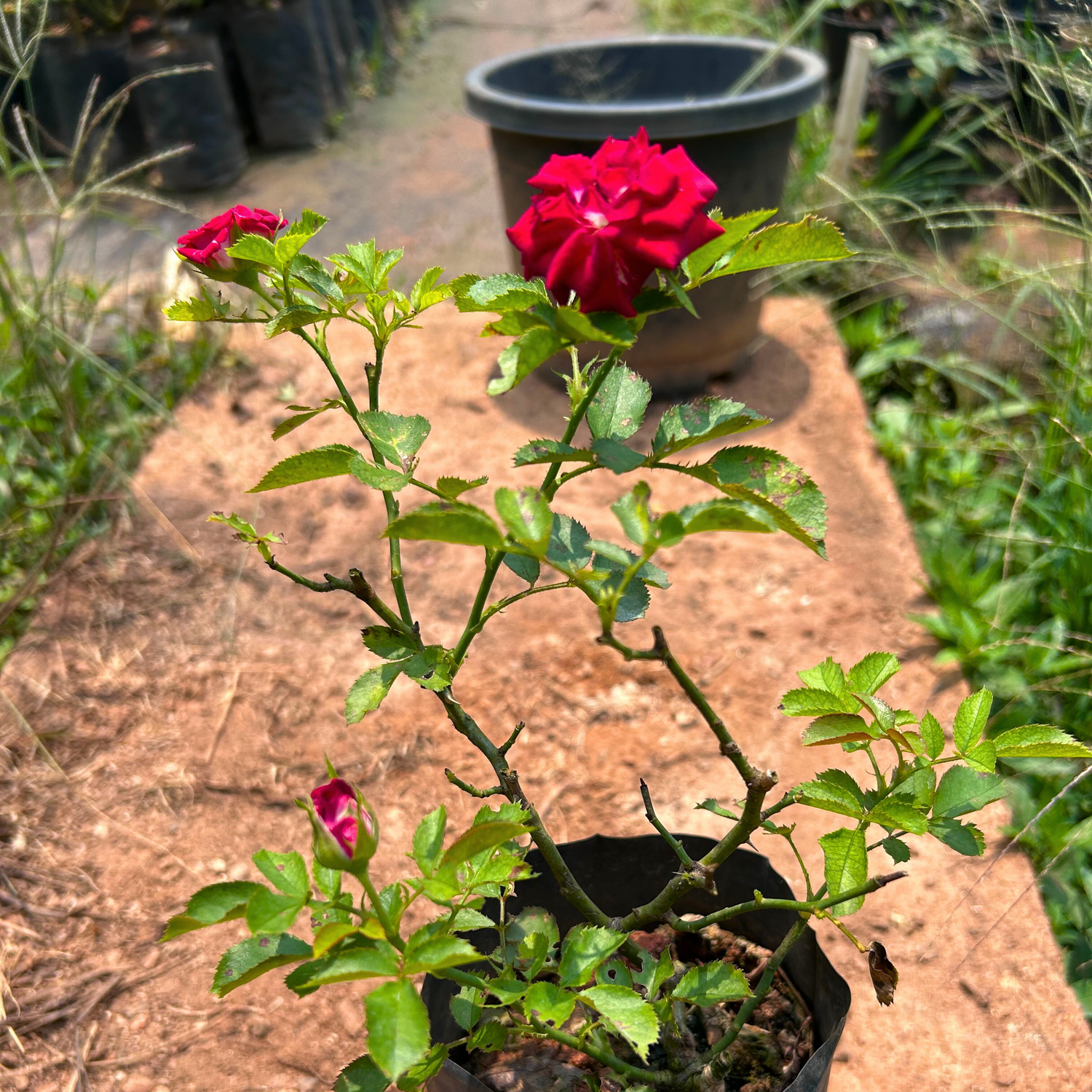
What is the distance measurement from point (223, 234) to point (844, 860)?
72 cm

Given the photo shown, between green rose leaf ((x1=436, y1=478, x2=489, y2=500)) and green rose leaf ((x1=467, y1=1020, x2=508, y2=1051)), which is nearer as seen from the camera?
green rose leaf ((x1=436, y1=478, x2=489, y2=500))

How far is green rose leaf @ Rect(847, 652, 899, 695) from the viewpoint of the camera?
0.83 metres

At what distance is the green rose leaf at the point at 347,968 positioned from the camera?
0.61 metres

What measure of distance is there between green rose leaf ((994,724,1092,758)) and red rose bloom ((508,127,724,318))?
47 centimetres

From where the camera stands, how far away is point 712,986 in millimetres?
865

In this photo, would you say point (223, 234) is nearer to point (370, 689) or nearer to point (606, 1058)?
point (370, 689)

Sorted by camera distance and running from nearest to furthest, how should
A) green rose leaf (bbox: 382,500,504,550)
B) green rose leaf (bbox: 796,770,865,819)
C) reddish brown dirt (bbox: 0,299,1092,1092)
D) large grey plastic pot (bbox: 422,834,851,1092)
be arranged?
green rose leaf (bbox: 382,500,504,550) → green rose leaf (bbox: 796,770,865,819) → large grey plastic pot (bbox: 422,834,851,1092) → reddish brown dirt (bbox: 0,299,1092,1092)

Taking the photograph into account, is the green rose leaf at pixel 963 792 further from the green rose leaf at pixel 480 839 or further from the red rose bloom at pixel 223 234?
the red rose bloom at pixel 223 234

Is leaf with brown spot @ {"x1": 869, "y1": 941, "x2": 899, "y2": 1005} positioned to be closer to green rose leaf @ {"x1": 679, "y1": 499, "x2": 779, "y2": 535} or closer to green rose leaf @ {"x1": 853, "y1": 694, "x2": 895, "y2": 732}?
green rose leaf @ {"x1": 853, "y1": 694, "x2": 895, "y2": 732}

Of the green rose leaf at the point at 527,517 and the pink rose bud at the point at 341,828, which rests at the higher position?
the green rose leaf at the point at 527,517

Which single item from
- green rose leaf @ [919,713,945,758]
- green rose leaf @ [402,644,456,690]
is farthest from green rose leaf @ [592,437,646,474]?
green rose leaf @ [919,713,945,758]

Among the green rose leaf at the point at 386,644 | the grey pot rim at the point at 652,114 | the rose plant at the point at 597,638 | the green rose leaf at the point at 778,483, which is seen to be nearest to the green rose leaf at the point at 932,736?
the rose plant at the point at 597,638

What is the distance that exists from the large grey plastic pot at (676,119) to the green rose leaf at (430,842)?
5.49 ft

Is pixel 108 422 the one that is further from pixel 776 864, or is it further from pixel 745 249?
pixel 745 249
